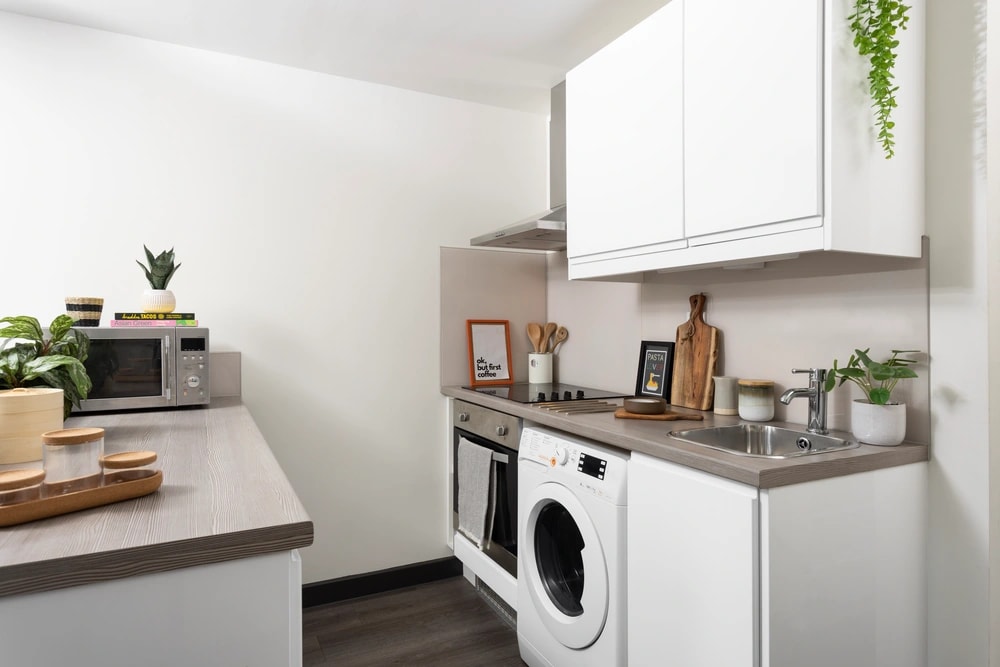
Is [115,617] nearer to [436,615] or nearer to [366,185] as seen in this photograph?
[436,615]

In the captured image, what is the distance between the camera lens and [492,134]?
307 centimetres

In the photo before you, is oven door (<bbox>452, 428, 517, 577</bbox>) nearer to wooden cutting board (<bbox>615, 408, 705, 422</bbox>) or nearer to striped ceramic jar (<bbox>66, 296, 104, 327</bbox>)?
wooden cutting board (<bbox>615, 408, 705, 422</bbox>)

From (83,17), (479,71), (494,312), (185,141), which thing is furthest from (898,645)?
(83,17)

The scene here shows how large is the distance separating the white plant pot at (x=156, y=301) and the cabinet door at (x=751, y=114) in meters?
1.91

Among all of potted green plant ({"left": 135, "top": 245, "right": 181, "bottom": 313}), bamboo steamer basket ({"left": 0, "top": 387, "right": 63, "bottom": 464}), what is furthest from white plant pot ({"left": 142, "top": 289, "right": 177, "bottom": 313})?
bamboo steamer basket ({"left": 0, "top": 387, "right": 63, "bottom": 464})

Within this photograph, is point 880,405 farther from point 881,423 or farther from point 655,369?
point 655,369

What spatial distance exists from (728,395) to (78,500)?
5.97 ft

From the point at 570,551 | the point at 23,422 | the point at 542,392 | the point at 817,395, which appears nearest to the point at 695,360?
the point at 817,395

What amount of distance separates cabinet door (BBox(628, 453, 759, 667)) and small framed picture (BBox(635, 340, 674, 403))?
0.77m

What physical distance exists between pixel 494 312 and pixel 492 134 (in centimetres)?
95

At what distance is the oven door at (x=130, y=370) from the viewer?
2.01 meters

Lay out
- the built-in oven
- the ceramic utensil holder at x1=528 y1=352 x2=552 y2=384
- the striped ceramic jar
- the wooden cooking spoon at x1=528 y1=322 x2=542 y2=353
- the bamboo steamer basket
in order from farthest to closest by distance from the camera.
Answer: the wooden cooking spoon at x1=528 y1=322 x2=542 y2=353 < the ceramic utensil holder at x1=528 y1=352 x2=552 y2=384 < the built-in oven < the striped ceramic jar < the bamboo steamer basket

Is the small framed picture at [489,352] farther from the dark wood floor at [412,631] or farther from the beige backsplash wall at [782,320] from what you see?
the dark wood floor at [412,631]

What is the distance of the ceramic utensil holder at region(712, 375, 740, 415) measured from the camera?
199 cm
